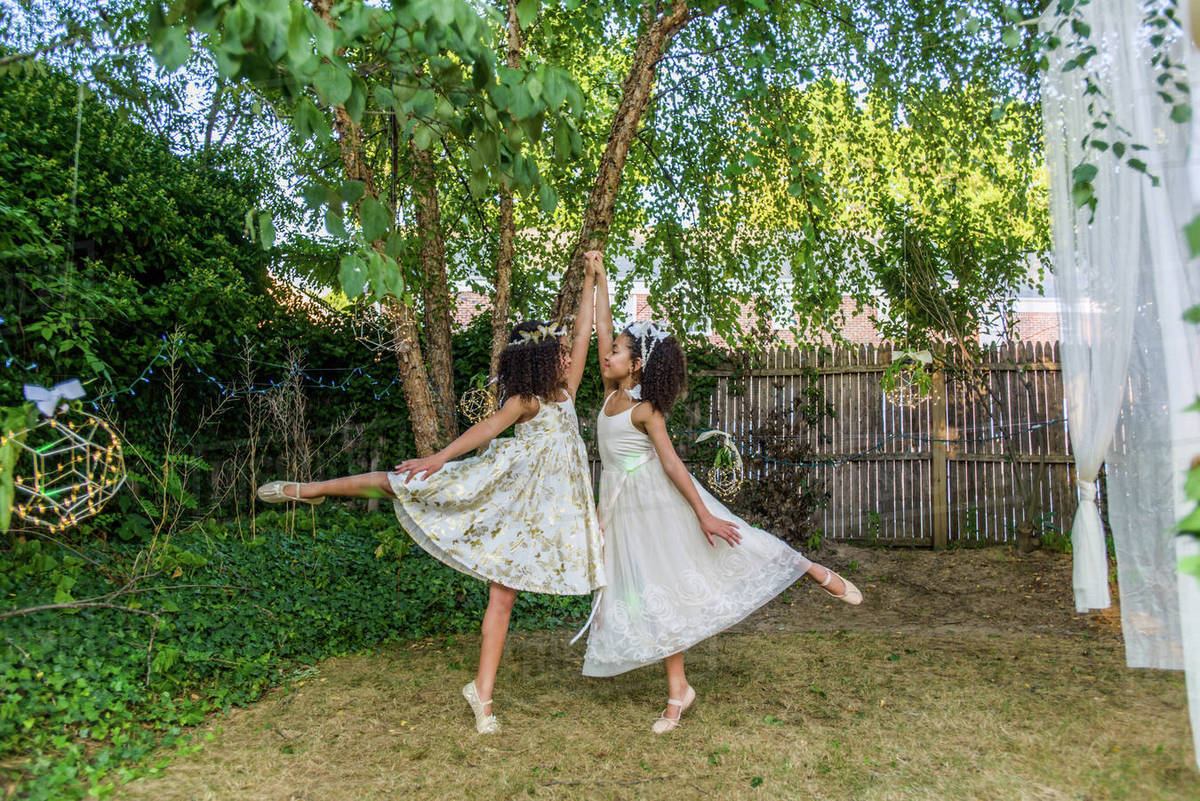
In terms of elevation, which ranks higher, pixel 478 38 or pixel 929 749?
pixel 478 38

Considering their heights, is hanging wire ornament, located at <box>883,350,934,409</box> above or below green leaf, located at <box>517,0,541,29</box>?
below

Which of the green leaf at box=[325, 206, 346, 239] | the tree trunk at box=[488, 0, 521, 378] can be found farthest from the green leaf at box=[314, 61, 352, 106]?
the tree trunk at box=[488, 0, 521, 378]

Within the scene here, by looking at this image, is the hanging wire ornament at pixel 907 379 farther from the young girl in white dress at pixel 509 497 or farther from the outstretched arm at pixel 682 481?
the young girl in white dress at pixel 509 497

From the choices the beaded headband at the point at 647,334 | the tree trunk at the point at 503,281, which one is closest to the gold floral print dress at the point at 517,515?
the beaded headband at the point at 647,334

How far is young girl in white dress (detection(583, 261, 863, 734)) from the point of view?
3283 mm

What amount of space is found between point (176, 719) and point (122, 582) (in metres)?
1.40

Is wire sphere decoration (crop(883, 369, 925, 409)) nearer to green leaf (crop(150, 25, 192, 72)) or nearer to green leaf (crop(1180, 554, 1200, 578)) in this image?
green leaf (crop(150, 25, 192, 72))

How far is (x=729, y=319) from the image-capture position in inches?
263

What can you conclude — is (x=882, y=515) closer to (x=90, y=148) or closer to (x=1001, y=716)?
(x=1001, y=716)

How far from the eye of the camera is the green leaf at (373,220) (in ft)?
7.99

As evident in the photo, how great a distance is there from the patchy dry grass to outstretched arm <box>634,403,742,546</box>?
0.74 meters

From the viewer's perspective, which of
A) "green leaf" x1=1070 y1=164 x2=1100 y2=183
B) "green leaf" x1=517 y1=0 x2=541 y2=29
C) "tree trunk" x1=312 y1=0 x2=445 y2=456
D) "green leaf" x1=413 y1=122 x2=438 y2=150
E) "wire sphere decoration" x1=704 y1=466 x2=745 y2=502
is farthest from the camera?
"wire sphere decoration" x1=704 y1=466 x2=745 y2=502

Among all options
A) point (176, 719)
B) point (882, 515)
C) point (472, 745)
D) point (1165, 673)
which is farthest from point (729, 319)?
point (176, 719)

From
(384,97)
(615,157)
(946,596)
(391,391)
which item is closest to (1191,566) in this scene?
(384,97)
